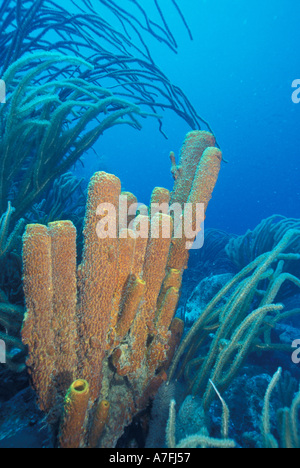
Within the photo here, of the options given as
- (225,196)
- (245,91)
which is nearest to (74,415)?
(225,196)

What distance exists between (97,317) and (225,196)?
7661 centimetres

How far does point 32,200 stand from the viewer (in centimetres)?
223

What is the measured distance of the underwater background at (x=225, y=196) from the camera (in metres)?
1.44

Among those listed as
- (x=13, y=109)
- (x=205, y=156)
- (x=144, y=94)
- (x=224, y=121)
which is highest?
(x=224, y=121)

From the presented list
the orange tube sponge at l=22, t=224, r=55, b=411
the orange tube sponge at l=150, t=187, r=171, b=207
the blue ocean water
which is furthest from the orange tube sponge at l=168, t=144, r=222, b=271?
the blue ocean water

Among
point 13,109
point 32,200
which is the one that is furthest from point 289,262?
point 13,109

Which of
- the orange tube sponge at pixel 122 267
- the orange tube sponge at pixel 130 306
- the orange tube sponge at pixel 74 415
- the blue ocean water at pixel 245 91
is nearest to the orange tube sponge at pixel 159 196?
the orange tube sponge at pixel 122 267

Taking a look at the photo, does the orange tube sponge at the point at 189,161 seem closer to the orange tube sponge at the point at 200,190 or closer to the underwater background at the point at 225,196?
the orange tube sponge at the point at 200,190

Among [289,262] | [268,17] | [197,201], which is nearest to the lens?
[197,201]

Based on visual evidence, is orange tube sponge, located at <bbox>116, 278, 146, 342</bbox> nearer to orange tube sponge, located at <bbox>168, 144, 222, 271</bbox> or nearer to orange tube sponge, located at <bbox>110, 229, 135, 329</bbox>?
orange tube sponge, located at <bbox>110, 229, 135, 329</bbox>

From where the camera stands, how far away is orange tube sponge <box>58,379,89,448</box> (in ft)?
3.44

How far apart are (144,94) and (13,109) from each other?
7.20 ft

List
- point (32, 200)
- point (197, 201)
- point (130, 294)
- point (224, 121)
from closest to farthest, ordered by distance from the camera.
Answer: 1. point (130, 294)
2. point (197, 201)
3. point (32, 200)
4. point (224, 121)
